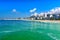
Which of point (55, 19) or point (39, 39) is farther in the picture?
point (55, 19)

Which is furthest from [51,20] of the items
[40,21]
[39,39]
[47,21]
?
[39,39]

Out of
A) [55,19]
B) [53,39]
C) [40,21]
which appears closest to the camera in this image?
[53,39]

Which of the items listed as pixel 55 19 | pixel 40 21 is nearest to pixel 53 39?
pixel 55 19

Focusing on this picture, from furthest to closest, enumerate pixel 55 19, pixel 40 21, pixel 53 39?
pixel 40 21, pixel 55 19, pixel 53 39

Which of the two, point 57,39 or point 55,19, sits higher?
point 55,19

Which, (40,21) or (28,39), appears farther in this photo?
(40,21)

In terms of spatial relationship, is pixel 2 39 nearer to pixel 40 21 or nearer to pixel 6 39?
pixel 6 39

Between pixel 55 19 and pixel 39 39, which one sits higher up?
pixel 55 19

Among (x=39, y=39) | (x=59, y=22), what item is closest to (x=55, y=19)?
(x=59, y=22)

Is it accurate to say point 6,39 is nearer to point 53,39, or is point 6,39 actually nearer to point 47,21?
point 53,39
